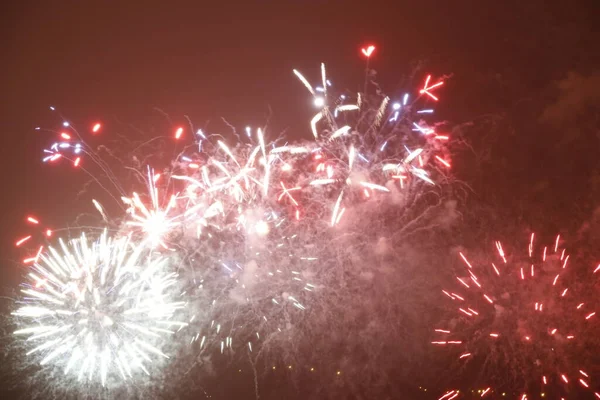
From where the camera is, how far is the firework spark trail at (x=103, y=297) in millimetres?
7910

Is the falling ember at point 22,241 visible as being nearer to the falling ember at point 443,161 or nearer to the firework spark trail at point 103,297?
the firework spark trail at point 103,297

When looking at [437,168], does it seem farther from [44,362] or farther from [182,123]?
[44,362]

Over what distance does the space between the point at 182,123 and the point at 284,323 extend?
506 cm

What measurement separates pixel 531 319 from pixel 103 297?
29.5 ft

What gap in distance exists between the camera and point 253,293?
8445 mm

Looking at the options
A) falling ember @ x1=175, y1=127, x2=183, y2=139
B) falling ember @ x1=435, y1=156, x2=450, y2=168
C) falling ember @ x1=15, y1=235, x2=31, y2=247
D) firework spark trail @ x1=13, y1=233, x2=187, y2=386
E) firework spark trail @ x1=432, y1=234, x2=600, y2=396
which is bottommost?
firework spark trail @ x1=432, y1=234, x2=600, y2=396

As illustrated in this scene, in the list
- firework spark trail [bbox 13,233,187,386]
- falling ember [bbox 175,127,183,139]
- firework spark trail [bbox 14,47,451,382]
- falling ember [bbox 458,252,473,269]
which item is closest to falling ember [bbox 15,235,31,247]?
firework spark trail [bbox 13,233,187,386]

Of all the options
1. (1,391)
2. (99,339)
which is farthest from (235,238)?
(1,391)

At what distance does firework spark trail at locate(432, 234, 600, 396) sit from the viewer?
828 cm

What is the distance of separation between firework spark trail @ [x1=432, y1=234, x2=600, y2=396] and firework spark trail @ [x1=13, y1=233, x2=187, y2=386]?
6526 millimetres

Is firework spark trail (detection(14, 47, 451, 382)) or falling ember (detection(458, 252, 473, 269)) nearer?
firework spark trail (detection(14, 47, 451, 382))

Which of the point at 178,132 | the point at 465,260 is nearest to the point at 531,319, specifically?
the point at 465,260

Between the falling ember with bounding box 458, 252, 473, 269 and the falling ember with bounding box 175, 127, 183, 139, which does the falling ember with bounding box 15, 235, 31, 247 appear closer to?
the falling ember with bounding box 175, 127, 183, 139

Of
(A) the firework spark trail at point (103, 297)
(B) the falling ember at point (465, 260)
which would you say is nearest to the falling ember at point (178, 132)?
(A) the firework spark trail at point (103, 297)
